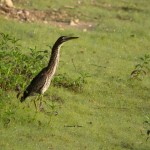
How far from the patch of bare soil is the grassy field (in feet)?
0.76

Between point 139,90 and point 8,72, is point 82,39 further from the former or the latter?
point 8,72

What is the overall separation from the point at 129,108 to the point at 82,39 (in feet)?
11.2

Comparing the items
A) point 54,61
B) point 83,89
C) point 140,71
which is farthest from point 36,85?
point 140,71

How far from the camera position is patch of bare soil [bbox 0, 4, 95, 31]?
1422cm

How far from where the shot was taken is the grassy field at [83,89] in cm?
873

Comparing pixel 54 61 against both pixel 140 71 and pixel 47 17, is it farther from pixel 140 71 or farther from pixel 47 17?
pixel 47 17

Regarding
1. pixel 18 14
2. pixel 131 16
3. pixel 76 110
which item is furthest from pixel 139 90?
pixel 131 16

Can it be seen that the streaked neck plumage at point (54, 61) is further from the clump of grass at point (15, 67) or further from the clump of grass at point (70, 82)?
the clump of grass at point (70, 82)

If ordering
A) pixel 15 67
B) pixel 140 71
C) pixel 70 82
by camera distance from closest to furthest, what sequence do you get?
pixel 15 67, pixel 70 82, pixel 140 71

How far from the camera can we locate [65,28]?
1410cm

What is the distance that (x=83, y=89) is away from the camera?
35.3 feet

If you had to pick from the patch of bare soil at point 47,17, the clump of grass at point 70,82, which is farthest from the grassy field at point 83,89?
the patch of bare soil at point 47,17

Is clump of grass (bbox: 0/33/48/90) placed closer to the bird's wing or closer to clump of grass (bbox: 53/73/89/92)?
the bird's wing

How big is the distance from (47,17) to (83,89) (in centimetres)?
450
